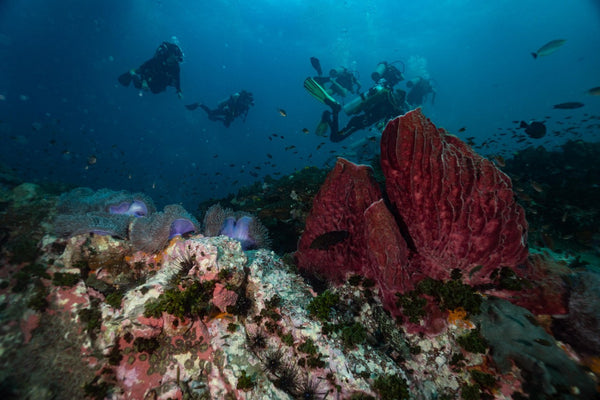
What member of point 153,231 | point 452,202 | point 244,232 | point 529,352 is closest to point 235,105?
point 244,232

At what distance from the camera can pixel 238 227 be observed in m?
5.25

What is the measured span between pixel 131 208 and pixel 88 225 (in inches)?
56.3

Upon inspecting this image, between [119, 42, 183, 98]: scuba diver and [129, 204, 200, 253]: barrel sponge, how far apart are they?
22.0m

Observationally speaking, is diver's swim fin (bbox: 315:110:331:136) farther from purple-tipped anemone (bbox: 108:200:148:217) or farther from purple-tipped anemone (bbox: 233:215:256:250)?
purple-tipped anemone (bbox: 108:200:148:217)

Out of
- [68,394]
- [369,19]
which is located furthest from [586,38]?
[68,394]

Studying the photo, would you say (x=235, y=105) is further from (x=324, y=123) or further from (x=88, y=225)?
(x=88, y=225)

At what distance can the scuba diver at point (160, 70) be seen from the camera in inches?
861

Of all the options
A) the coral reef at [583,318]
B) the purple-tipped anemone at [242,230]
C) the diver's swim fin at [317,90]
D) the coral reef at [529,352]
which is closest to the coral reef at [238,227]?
the purple-tipped anemone at [242,230]

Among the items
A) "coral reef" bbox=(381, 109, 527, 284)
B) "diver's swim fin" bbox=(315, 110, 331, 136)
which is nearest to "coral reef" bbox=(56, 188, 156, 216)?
"coral reef" bbox=(381, 109, 527, 284)

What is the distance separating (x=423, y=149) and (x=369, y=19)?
9203 centimetres

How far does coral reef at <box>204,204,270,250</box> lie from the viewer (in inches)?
202

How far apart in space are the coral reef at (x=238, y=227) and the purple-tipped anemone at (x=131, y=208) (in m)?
1.79

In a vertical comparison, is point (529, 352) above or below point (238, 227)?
above

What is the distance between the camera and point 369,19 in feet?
241
